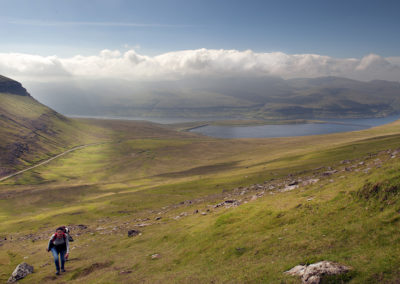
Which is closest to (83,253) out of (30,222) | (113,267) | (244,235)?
(113,267)

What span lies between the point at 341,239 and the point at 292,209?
8182mm

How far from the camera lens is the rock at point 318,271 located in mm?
14211

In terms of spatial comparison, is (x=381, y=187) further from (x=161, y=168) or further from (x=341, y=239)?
(x=161, y=168)

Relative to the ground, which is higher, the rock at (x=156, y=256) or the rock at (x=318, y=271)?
the rock at (x=318, y=271)

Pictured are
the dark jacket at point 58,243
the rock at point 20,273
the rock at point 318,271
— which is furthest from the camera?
the rock at point 20,273

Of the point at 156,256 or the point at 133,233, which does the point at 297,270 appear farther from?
the point at 133,233

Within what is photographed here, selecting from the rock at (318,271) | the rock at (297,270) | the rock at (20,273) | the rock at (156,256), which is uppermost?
the rock at (318,271)

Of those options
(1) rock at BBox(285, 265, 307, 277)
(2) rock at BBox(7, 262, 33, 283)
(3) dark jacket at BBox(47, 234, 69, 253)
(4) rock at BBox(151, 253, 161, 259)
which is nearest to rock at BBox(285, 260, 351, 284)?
(1) rock at BBox(285, 265, 307, 277)

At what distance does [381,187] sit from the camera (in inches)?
842

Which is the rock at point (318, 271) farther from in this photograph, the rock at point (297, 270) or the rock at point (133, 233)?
the rock at point (133, 233)

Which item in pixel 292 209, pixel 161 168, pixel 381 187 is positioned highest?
pixel 381 187

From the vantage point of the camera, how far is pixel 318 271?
48.0ft

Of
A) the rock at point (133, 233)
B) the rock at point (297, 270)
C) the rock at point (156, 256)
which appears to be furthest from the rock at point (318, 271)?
the rock at point (133, 233)

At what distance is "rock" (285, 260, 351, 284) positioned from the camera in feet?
46.6
